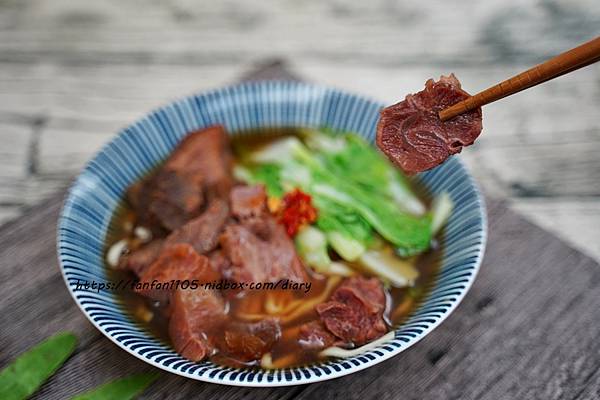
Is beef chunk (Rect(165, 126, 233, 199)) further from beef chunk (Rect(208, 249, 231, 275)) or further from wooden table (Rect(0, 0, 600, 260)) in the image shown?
wooden table (Rect(0, 0, 600, 260))

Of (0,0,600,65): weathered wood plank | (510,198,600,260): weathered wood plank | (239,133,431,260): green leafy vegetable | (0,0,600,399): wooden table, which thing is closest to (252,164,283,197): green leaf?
(239,133,431,260): green leafy vegetable

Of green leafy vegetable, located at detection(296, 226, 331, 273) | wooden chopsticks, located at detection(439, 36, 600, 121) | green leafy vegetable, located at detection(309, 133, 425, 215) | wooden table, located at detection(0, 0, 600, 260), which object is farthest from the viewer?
wooden table, located at detection(0, 0, 600, 260)

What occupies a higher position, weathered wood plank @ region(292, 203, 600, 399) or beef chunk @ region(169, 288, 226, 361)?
weathered wood plank @ region(292, 203, 600, 399)

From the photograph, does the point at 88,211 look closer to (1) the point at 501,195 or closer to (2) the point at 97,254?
(2) the point at 97,254

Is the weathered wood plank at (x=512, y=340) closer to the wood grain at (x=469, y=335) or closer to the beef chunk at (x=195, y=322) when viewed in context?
the wood grain at (x=469, y=335)

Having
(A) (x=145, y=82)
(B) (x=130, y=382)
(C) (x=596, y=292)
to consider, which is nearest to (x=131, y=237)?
(B) (x=130, y=382)

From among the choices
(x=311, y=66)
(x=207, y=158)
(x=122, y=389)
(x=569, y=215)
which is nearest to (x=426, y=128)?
(x=207, y=158)
